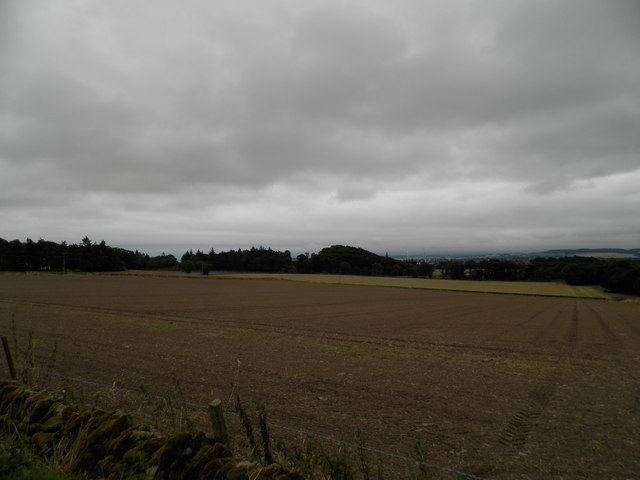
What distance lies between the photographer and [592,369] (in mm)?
13305

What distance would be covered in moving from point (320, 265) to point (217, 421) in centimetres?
14700

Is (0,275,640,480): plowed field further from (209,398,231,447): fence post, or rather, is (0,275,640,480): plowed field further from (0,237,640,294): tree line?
(0,237,640,294): tree line

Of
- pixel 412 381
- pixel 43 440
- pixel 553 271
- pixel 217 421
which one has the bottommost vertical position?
pixel 412 381

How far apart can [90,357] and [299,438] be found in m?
9.49

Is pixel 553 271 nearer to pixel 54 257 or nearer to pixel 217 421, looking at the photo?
pixel 217 421

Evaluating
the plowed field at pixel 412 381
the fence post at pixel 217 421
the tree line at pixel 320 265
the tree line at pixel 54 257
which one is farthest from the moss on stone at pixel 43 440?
the tree line at pixel 54 257

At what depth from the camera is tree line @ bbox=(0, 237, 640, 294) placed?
97.8 metres

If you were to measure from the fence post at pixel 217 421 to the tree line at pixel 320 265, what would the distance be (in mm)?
97684

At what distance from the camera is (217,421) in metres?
3.92

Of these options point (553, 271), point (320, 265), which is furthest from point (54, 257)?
point (553, 271)

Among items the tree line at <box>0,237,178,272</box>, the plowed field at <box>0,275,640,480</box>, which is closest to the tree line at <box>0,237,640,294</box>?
the tree line at <box>0,237,178,272</box>

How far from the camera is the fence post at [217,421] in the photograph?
3891mm

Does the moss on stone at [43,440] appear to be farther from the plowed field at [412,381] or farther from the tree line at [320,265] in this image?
the tree line at [320,265]

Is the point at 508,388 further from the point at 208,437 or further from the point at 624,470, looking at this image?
the point at 208,437
